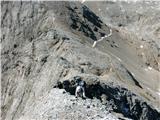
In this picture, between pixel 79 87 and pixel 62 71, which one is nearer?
pixel 79 87

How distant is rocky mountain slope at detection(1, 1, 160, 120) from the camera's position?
31125 millimetres

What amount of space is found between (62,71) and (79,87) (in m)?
4.19

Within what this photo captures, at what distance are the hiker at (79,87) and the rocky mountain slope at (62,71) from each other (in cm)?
34

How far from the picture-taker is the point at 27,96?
38469mm

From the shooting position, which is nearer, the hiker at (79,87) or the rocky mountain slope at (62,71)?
the rocky mountain slope at (62,71)

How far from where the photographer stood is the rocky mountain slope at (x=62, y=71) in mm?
31125

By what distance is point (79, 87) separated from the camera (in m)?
32.2

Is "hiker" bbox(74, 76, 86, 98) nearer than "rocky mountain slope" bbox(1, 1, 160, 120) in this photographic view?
No

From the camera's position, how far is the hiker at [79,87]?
31891 mm

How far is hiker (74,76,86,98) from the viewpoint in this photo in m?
31.9

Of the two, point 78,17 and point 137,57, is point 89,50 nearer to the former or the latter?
point 78,17

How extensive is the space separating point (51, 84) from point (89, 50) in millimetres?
8578

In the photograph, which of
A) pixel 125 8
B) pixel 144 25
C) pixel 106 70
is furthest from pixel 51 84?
pixel 125 8

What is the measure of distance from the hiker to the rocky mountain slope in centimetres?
34
